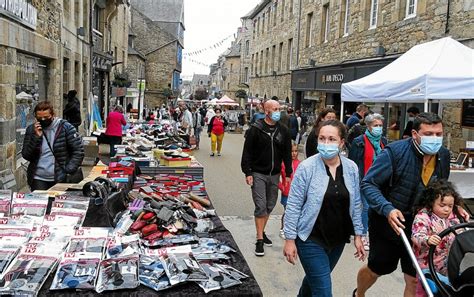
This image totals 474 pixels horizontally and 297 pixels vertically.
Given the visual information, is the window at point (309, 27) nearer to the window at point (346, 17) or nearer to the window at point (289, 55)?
the window at point (289, 55)

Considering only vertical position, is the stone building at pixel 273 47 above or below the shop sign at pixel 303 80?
above

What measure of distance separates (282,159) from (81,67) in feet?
40.7

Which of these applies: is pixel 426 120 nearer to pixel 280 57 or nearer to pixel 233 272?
pixel 233 272

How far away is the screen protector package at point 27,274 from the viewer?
2623 millimetres

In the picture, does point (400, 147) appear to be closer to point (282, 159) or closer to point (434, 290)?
point (434, 290)

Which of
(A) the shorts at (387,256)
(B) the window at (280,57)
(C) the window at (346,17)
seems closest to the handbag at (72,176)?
(A) the shorts at (387,256)

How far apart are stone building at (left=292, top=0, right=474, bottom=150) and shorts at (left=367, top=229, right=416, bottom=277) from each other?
7648 mm

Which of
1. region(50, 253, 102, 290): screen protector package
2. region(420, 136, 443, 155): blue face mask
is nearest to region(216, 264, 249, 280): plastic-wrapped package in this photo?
region(50, 253, 102, 290): screen protector package

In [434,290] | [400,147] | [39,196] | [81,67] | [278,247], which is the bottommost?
[278,247]

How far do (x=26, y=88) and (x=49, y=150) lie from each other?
4.84 metres

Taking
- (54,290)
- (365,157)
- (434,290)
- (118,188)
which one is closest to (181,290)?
(54,290)

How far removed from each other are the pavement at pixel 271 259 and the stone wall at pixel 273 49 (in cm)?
1776

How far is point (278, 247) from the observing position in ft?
20.2

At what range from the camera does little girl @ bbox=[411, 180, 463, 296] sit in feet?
11.0
